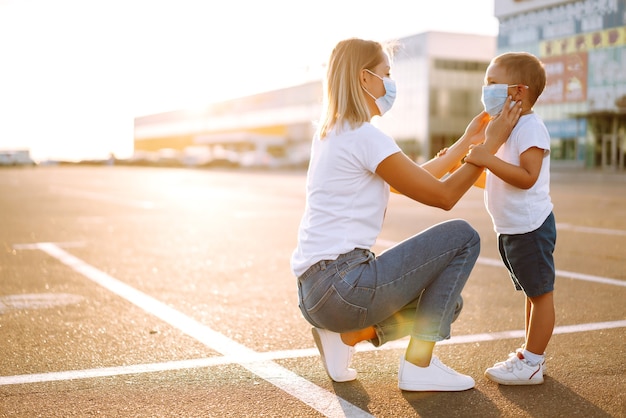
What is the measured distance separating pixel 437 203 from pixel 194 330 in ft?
6.77

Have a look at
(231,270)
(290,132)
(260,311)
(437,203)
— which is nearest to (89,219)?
(231,270)

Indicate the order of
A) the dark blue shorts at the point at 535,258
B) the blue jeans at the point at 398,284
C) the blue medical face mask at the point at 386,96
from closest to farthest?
the blue jeans at the point at 398,284 → the blue medical face mask at the point at 386,96 → the dark blue shorts at the point at 535,258

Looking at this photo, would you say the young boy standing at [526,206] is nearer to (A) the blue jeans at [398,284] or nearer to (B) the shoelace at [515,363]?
(B) the shoelace at [515,363]

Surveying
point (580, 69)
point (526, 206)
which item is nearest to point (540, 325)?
point (526, 206)

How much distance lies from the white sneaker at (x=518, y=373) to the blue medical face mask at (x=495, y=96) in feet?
3.93

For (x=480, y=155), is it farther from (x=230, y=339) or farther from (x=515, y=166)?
(x=230, y=339)

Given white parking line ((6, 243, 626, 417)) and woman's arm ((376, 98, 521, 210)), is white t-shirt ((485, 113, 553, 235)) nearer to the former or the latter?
woman's arm ((376, 98, 521, 210))

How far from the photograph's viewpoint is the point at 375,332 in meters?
3.58

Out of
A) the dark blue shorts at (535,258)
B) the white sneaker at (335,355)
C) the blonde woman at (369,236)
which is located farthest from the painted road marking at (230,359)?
the dark blue shorts at (535,258)

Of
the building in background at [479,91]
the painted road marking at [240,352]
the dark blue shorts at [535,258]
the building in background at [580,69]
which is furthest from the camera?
the building in background at [479,91]

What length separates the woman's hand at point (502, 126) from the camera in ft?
11.3

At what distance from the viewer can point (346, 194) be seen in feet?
11.0

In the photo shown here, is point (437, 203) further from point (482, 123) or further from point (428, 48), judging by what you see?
point (428, 48)

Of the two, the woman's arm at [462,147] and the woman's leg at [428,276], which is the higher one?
the woman's arm at [462,147]
